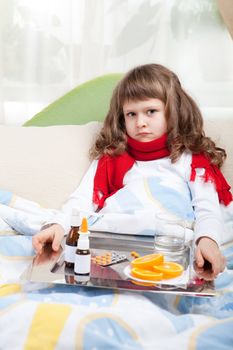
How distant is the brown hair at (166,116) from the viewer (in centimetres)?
161

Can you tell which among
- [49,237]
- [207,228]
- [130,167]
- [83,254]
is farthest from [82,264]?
[130,167]

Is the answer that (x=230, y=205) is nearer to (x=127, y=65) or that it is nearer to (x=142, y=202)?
(x=142, y=202)

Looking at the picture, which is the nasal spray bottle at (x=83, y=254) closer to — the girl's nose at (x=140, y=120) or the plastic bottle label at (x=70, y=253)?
the plastic bottle label at (x=70, y=253)

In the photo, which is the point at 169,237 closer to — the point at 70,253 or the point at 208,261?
the point at 208,261

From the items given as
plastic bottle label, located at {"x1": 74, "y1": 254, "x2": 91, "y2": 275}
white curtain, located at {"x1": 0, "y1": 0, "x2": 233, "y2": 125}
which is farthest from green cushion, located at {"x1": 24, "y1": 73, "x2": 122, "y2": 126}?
plastic bottle label, located at {"x1": 74, "y1": 254, "x2": 91, "y2": 275}

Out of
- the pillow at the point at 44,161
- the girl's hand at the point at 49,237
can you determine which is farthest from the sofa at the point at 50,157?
the girl's hand at the point at 49,237

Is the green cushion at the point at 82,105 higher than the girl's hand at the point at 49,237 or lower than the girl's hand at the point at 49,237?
higher

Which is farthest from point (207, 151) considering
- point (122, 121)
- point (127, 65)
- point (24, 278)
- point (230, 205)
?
point (24, 278)

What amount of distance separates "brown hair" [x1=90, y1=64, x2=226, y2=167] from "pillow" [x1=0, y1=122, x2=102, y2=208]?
0.22ft

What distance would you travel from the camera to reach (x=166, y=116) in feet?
5.38

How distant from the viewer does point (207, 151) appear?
161 cm

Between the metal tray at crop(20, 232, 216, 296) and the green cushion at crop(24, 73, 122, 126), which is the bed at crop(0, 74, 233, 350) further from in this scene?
the green cushion at crop(24, 73, 122, 126)

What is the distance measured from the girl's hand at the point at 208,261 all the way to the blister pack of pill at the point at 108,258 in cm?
17

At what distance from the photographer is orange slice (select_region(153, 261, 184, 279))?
1.12m
